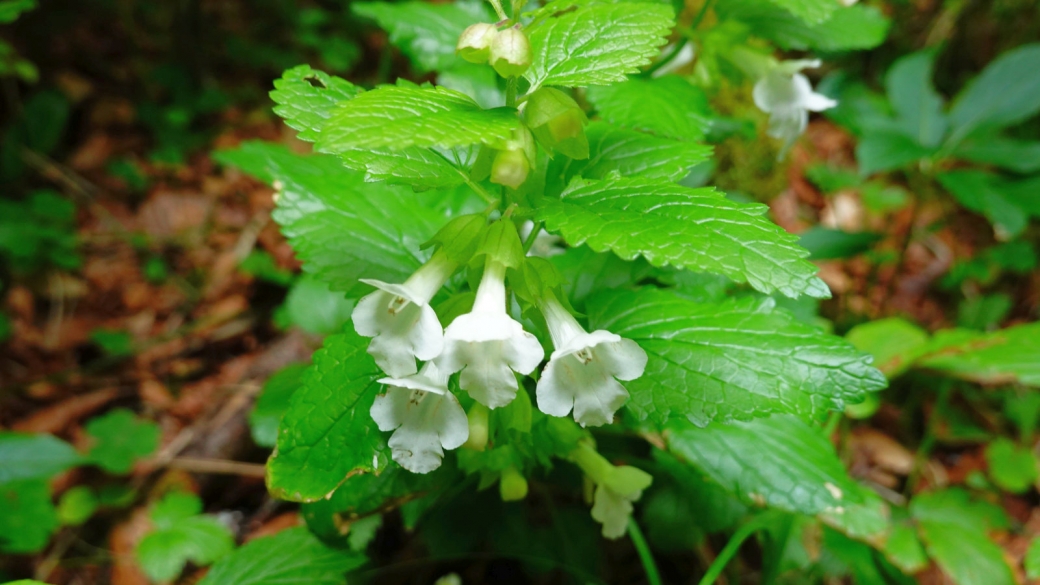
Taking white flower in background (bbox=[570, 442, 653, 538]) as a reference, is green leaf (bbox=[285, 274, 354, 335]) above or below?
below

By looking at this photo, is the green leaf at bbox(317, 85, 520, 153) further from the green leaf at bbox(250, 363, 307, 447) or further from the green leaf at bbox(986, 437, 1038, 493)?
the green leaf at bbox(986, 437, 1038, 493)

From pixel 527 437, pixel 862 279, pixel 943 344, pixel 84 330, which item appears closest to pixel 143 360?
pixel 84 330

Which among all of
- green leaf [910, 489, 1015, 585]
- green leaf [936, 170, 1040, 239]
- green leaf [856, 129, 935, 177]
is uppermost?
green leaf [856, 129, 935, 177]

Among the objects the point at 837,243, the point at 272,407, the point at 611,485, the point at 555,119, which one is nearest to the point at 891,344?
the point at 837,243

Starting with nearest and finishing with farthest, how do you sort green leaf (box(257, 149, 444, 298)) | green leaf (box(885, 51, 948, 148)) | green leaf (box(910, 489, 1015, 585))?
green leaf (box(257, 149, 444, 298))
green leaf (box(910, 489, 1015, 585))
green leaf (box(885, 51, 948, 148))

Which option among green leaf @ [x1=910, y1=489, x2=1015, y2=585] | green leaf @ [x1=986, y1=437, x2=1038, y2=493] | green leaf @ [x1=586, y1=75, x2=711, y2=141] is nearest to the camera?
green leaf @ [x1=586, y1=75, x2=711, y2=141]

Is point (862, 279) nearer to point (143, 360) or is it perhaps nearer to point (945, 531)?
point (945, 531)

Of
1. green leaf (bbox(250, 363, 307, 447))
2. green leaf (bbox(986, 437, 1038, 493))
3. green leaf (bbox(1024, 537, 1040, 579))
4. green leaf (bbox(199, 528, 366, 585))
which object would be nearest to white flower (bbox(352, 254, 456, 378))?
green leaf (bbox(199, 528, 366, 585))

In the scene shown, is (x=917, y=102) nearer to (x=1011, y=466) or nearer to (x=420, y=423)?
(x=1011, y=466)
